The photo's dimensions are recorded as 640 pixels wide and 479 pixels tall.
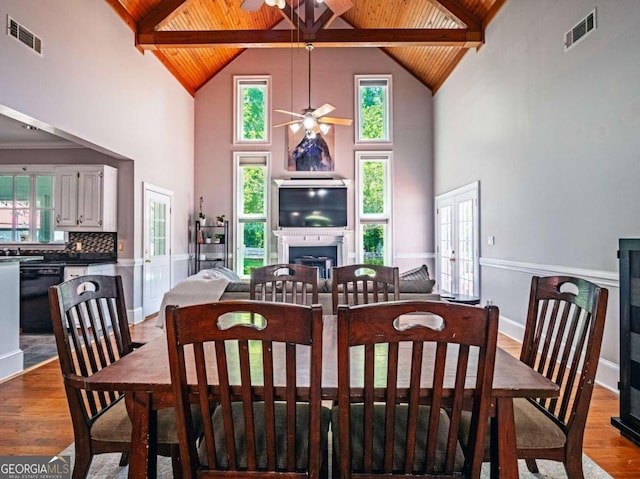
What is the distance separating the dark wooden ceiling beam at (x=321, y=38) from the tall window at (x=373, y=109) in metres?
2.10

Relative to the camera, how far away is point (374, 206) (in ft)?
27.2

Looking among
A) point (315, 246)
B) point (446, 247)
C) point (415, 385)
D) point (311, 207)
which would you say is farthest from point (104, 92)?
point (446, 247)

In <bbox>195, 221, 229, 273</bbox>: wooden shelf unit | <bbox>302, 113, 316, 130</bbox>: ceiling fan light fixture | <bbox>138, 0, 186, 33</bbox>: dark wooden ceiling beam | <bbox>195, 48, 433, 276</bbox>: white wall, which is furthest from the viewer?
<bbox>195, 48, 433, 276</bbox>: white wall

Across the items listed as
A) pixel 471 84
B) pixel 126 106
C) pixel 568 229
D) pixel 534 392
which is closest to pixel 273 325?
pixel 534 392

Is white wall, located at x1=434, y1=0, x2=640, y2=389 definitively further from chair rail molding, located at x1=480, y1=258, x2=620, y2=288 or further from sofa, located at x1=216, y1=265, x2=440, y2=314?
sofa, located at x1=216, y1=265, x2=440, y2=314

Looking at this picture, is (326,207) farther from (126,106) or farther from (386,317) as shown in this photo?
(386,317)

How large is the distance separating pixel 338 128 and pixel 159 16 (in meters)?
3.80

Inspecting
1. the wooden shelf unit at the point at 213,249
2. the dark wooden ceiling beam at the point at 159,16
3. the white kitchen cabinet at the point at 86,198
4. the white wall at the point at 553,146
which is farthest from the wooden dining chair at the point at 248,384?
the wooden shelf unit at the point at 213,249

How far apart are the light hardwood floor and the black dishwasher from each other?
1726 millimetres

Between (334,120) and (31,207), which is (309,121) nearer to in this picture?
(334,120)

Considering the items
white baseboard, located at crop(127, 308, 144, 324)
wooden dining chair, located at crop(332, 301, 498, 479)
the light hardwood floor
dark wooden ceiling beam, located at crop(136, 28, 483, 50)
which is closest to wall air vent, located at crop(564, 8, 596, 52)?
dark wooden ceiling beam, located at crop(136, 28, 483, 50)

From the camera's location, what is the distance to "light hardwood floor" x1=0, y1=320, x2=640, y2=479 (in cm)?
222

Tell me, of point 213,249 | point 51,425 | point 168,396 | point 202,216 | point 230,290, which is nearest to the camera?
point 168,396

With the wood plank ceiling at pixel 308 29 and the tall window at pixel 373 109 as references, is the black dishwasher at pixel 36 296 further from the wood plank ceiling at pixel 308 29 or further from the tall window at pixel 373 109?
the tall window at pixel 373 109
